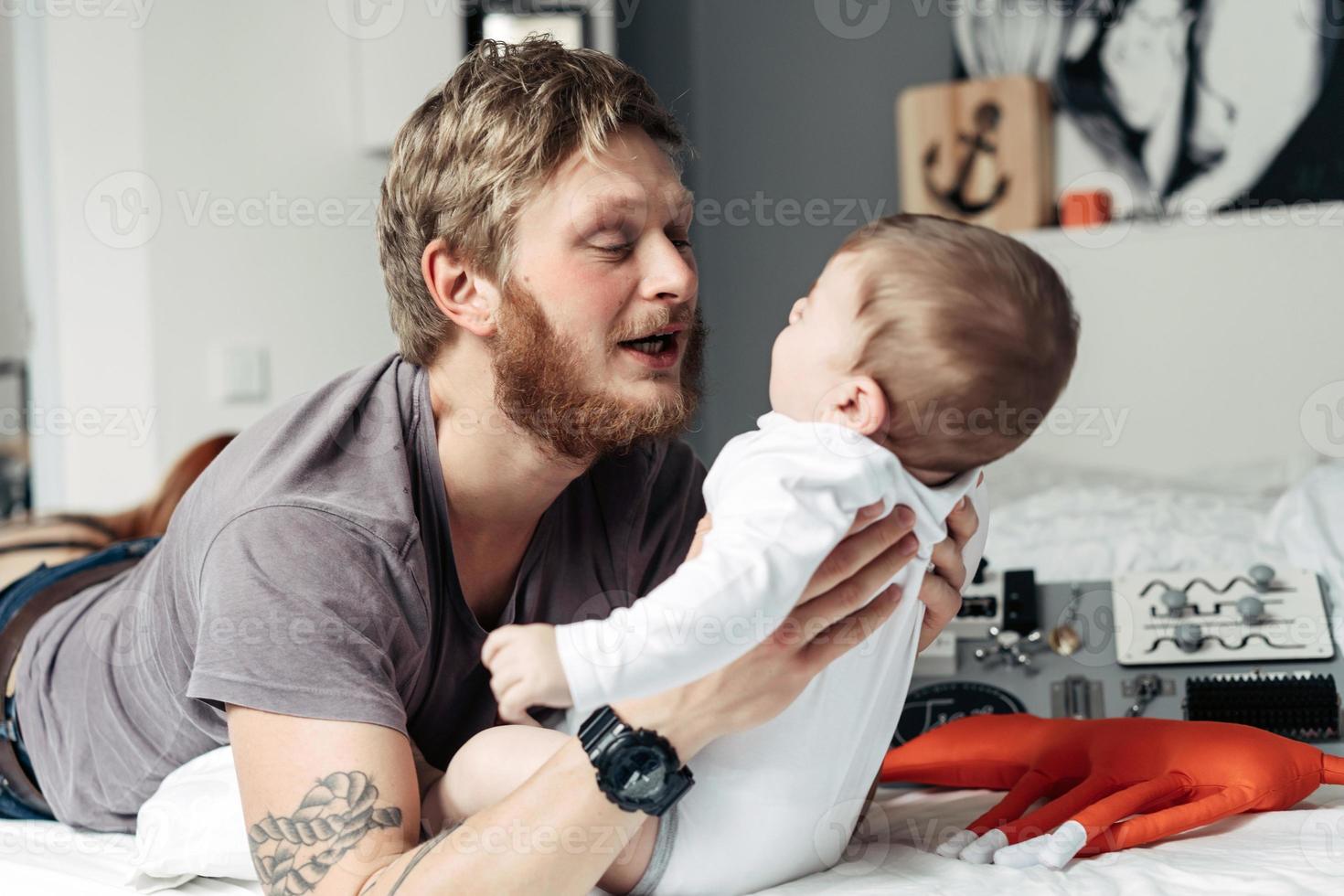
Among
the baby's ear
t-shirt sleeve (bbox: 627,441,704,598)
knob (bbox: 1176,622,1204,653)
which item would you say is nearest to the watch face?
the baby's ear

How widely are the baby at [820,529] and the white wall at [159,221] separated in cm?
165

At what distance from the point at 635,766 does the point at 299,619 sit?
0.31 metres

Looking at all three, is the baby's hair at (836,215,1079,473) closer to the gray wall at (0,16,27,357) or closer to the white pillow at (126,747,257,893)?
the white pillow at (126,747,257,893)

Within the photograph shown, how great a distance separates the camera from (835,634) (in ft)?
3.06

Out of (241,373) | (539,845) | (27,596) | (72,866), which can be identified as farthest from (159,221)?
(539,845)

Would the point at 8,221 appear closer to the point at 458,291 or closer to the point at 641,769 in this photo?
the point at 458,291

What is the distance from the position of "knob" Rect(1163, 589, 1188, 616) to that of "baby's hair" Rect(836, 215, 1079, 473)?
79 centimetres

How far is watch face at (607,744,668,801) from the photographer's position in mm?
898

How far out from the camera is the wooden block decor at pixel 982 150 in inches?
111

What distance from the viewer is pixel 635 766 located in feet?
2.96

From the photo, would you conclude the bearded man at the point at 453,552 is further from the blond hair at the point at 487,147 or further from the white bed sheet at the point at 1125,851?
the white bed sheet at the point at 1125,851

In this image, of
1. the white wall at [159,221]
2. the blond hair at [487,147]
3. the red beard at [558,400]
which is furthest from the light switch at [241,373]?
the red beard at [558,400]

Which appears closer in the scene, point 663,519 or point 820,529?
point 820,529

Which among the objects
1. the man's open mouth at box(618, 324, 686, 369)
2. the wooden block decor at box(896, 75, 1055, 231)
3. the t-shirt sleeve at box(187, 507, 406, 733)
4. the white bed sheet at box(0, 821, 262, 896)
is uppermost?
the wooden block decor at box(896, 75, 1055, 231)
